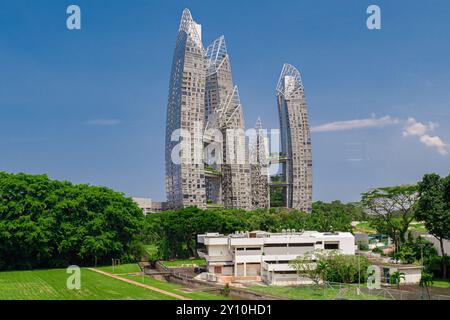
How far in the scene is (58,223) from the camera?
129 ft

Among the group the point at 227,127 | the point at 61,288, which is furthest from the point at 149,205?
the point at 61,288

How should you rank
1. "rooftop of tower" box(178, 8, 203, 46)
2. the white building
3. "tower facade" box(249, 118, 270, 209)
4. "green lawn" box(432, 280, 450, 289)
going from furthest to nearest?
"tower facade" box(249, 118, 270, 209)
"rooftop of tower" box(178, 8, 203, 46)
the white building
"green lawn" box(432, 280, 450, 289)

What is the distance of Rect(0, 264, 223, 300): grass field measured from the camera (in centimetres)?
2670

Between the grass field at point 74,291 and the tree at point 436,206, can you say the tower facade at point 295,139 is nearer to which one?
the tree at point 436,206

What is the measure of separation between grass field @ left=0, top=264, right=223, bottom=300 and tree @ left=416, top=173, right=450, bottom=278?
49.8 ft

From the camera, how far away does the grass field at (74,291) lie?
26.7 metres

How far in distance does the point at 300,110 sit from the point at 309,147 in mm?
6457

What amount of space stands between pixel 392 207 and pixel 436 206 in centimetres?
1387

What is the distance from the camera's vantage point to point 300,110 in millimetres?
88750

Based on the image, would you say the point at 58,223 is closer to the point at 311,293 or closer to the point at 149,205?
the point at 311,293

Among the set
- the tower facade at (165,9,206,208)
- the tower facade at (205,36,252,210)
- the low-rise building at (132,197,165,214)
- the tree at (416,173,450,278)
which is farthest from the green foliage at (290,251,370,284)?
the low-rise building at (132,197,165,214)

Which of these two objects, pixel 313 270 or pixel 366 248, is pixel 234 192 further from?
pixel 313 270

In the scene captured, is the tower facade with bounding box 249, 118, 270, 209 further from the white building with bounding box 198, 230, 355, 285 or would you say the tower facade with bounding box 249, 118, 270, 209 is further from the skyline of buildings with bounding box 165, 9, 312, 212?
the white building with bounding box 198, 230, 355, 285
